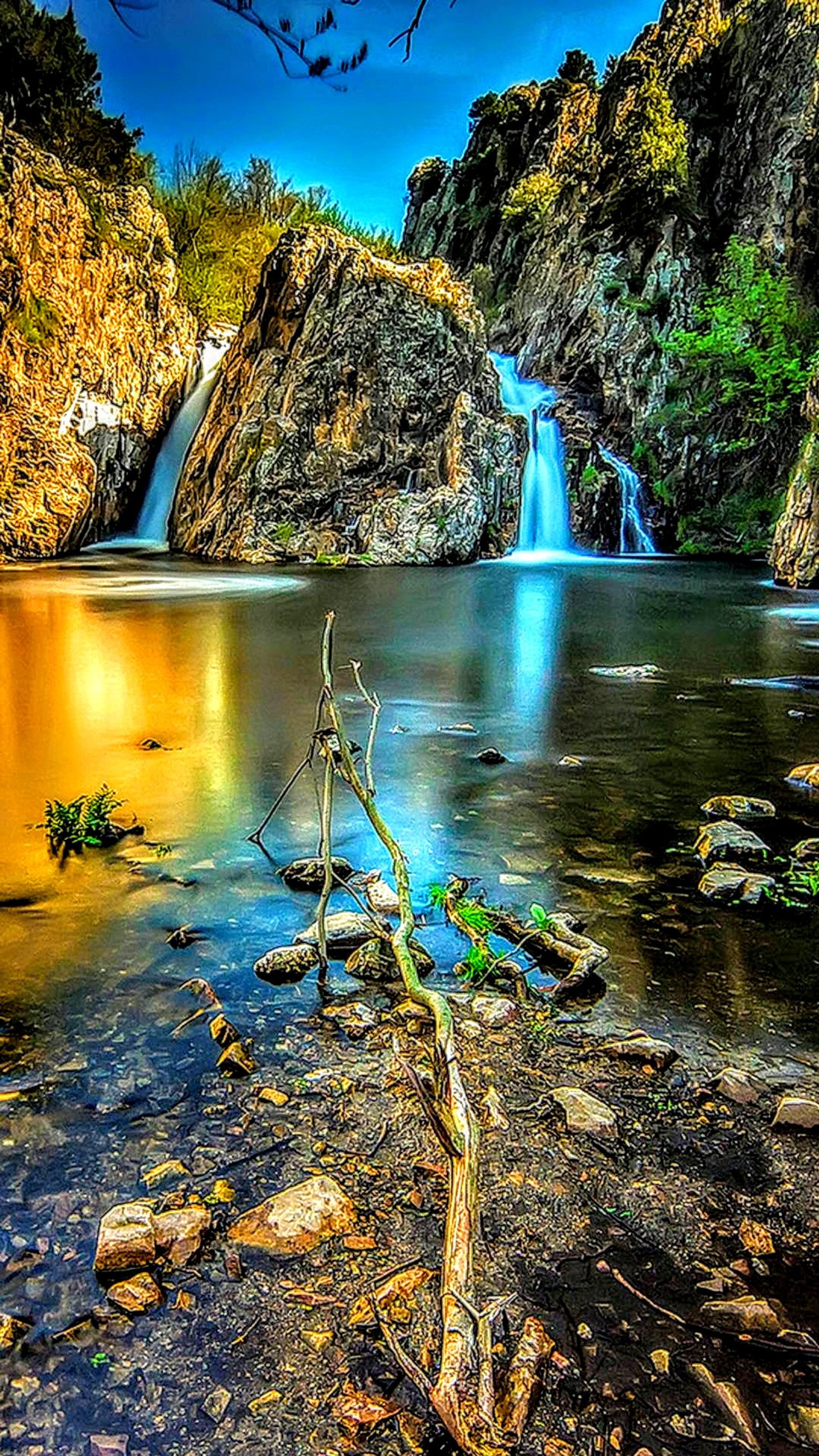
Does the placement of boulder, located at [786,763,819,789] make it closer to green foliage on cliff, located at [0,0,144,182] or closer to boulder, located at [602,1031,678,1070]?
boulder, located at [602,1031,678,1070]

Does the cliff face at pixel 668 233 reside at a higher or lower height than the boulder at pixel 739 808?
higher

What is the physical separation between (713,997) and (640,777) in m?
2.42

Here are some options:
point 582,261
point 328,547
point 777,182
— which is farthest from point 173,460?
point 777,182

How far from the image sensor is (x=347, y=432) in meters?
23.1

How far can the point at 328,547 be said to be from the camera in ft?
72.8

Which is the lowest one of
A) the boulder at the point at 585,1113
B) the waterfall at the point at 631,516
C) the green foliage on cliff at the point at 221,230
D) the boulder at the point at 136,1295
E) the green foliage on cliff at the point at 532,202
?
the boulder at the point at 585,1113

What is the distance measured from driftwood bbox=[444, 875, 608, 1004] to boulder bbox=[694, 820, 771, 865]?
99 cm

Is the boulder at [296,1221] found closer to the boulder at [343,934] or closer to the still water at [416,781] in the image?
the still water at [416,781]

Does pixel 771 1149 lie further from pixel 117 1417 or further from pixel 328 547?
pixel 328 547

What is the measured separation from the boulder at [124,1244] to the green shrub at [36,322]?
22935 millimetres

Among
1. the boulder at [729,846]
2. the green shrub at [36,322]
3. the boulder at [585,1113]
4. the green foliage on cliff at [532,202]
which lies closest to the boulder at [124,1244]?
the boulder at [585,1113]

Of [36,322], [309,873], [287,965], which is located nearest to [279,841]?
[309,873]

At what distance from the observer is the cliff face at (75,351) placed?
20.0 meters

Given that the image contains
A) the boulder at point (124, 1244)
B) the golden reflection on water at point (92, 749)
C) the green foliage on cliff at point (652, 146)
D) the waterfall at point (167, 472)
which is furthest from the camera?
the green foliage on cliff at point (652, 146)
